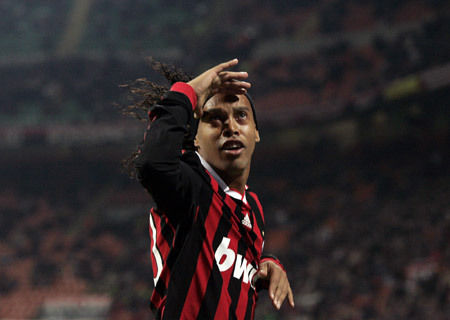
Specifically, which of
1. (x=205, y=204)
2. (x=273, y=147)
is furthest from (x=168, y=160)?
(x=273, y=147)

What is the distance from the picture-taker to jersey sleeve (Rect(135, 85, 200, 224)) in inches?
57.4

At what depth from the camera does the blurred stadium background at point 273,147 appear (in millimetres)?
11445

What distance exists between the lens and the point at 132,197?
1822 cm

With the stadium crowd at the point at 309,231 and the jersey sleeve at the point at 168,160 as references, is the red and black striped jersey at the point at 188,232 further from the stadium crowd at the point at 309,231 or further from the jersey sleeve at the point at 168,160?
the stadium crowd at the point at 309,231

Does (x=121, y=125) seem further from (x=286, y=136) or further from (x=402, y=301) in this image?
(x=402, y=301)

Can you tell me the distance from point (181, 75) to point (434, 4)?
15.1 m

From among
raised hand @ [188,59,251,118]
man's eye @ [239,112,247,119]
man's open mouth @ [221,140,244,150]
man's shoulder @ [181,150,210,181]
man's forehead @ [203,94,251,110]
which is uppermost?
raised hand @ [188,59,251,118]

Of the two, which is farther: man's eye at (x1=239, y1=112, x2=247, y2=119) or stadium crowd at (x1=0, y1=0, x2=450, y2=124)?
stadium crowd at (x1=0, y1=0, x2=450, y2=124)

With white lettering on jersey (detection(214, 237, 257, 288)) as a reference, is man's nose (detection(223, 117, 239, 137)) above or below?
above

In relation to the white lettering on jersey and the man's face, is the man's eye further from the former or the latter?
the white lettering on jersey

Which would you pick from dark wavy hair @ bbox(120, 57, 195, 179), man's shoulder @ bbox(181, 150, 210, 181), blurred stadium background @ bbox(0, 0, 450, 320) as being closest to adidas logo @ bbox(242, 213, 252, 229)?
man's shoulder @ bbox(181, 150, 210, 181)

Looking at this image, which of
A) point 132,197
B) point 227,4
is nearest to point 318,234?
point 132,197

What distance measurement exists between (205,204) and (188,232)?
12 centimetres

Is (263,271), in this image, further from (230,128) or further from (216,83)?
(216,83)
